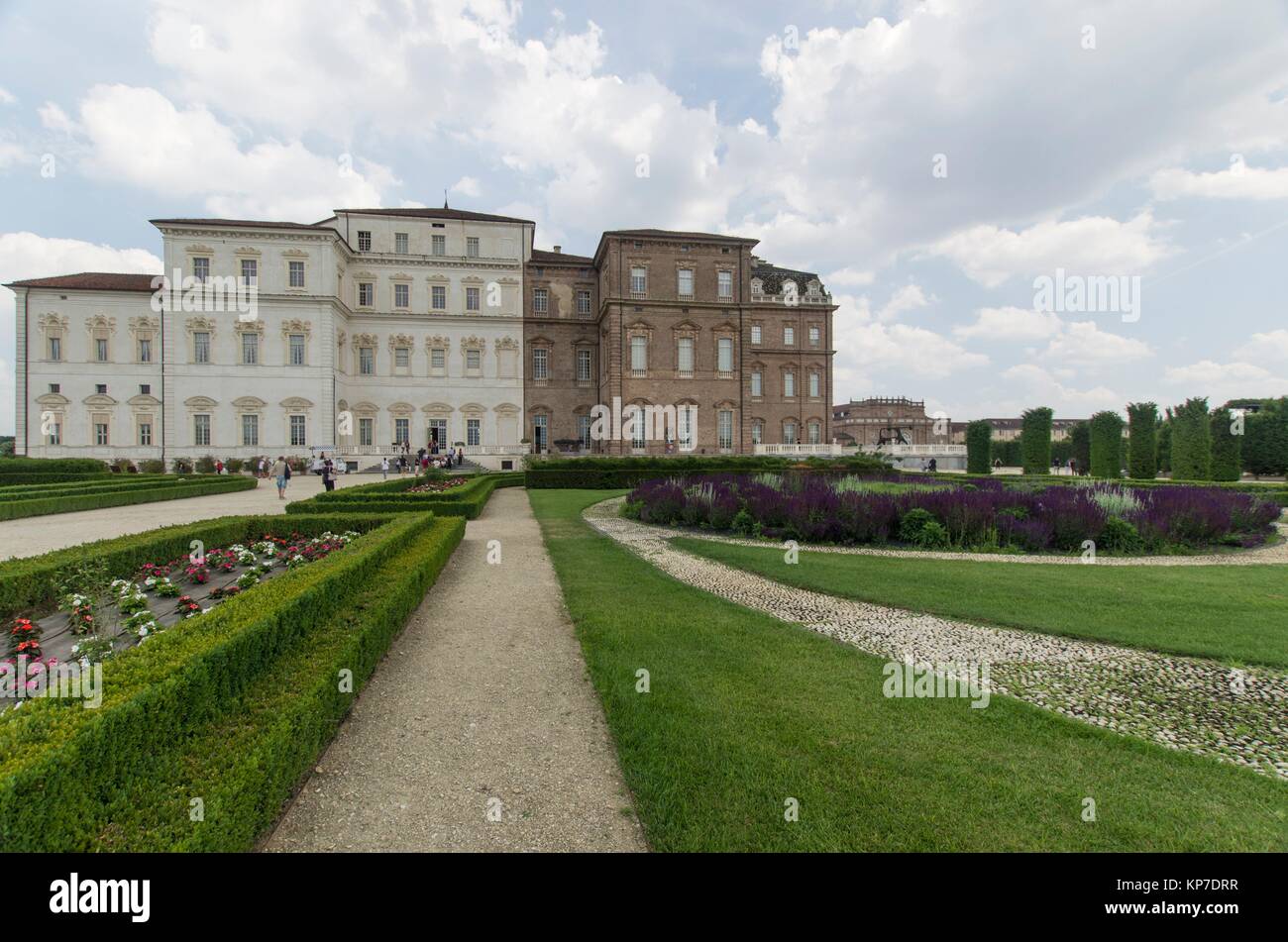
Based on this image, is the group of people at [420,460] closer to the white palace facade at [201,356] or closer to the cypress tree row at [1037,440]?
the white palace facade at [201,356]

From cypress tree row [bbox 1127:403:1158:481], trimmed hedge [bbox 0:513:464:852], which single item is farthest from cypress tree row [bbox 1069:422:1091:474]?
trimmed hedge [bbox 0:513:464:852]

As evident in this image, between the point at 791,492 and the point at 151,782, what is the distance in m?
12.2

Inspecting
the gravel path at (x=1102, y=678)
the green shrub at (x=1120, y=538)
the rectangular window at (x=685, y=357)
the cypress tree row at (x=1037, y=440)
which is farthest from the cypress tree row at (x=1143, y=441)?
the gravel path at (x=1102, y=678)

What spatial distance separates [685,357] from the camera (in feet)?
133

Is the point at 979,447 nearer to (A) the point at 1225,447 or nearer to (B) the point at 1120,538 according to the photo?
(A) the point at 1225,447

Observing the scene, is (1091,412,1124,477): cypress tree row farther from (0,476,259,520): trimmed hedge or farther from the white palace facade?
the white palace facade

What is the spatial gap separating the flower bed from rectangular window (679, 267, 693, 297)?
30.1 m

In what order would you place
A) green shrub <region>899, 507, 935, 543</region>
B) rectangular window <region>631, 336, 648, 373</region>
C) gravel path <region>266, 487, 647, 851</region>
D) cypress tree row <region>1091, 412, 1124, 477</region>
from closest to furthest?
1. gravel path <region>266, 487, 647, 851</region>
2. green shrub <region>899, 507, 935, 543</region>
3. cypress tree row <region>1091, 412, 1124, 477</region>
4. rectangular window <region>631, 336, 648, 373</region>

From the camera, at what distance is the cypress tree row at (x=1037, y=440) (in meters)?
33.3

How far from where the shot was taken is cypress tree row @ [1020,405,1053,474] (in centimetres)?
3334

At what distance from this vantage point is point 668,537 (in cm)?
1155
